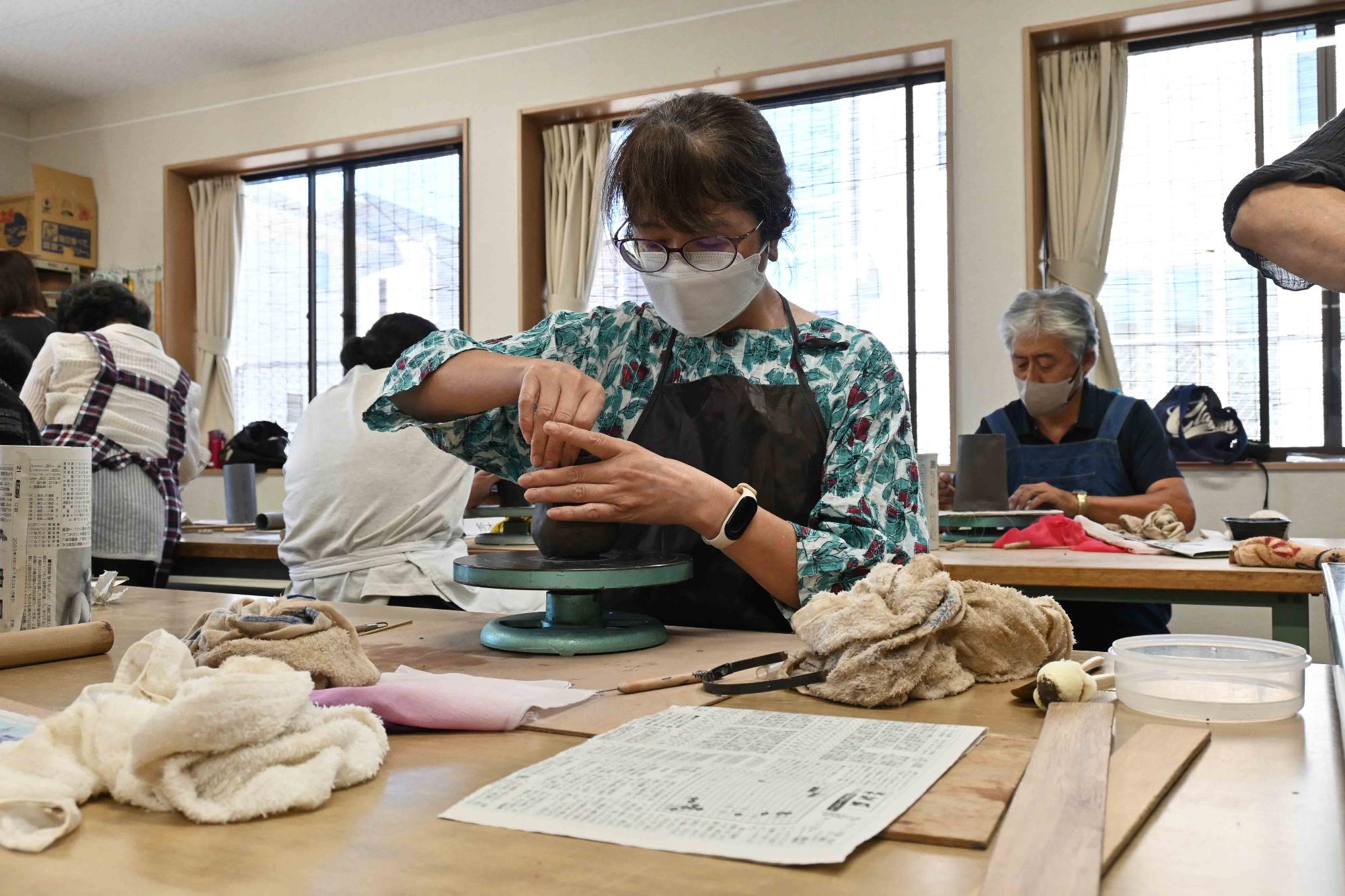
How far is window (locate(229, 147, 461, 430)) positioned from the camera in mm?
6473

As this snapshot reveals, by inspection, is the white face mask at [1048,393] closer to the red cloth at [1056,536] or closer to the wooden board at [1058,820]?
the red cloth at [1056,536]

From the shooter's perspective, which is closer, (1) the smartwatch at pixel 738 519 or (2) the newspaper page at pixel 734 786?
(2) the newspaper page at pixel 734 786

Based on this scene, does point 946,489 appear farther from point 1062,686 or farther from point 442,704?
point 442,704

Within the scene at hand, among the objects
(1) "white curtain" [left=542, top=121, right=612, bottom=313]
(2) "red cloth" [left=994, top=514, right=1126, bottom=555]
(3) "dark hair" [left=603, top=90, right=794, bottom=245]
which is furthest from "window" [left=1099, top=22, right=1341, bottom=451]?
(3) "dark hair" [left=603, top=90, right=794, bottom=245]

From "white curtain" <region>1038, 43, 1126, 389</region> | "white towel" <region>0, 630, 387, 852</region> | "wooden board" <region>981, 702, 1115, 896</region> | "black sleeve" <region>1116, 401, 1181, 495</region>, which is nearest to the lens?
"wooden board" <region>981, 702, 1115, 896</region>

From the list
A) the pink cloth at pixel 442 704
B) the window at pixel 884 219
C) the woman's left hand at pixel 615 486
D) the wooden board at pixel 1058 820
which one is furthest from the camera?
the window at pixel 884 219

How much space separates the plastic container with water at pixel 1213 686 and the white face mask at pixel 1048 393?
2484 millimetres

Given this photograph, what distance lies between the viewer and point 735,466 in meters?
1.60

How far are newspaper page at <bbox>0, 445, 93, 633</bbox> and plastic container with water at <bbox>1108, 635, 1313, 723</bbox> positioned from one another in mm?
1209

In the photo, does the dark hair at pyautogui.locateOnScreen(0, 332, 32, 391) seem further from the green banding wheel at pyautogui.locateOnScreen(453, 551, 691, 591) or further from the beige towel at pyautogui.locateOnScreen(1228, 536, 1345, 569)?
the beige towel at pyautogui.locateOnScreen(1228, 536, 1345, 569)

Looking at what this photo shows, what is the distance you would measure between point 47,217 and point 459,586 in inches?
222

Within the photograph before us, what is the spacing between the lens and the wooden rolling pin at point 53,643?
1178mm

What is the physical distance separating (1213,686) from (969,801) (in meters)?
0.39

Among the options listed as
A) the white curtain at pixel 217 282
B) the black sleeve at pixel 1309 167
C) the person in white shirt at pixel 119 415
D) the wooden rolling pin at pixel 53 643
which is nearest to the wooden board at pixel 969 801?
the wooden rolling pin at pixel 53 643
